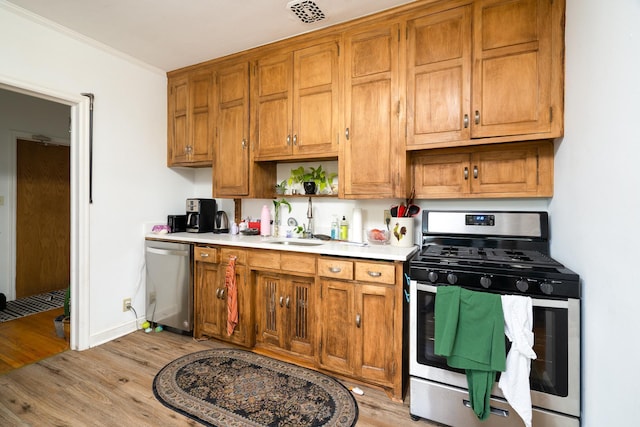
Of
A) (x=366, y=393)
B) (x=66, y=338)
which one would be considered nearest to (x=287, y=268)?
(x=366, y=393)

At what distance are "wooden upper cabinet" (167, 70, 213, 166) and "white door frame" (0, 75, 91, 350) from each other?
798 millimetres

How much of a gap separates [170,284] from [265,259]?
113 cm

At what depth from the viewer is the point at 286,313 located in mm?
2279

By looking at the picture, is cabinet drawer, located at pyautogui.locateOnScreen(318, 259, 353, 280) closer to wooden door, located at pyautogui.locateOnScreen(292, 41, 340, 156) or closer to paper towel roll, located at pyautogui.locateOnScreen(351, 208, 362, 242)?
paper towel roll, located at pyautogui.locateOnScreen(351, 208, 362, 242)

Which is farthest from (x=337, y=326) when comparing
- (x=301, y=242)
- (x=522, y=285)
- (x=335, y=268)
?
(x=522, y=285)

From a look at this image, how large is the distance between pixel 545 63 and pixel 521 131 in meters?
0.40

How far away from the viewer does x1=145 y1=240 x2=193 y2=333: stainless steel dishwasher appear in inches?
105

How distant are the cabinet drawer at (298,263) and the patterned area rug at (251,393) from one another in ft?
2.43

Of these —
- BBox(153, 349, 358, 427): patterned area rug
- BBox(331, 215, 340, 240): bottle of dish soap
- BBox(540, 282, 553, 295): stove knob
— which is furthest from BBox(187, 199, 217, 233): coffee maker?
BBox(540, 282, 553, 295): stove knob

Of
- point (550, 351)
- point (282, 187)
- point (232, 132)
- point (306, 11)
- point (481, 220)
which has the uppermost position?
point (306, 11)

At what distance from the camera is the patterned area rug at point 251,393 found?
1674 mm

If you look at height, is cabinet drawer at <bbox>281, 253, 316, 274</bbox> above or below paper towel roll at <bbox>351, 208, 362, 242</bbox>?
below

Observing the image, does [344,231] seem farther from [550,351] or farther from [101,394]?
[101,394]

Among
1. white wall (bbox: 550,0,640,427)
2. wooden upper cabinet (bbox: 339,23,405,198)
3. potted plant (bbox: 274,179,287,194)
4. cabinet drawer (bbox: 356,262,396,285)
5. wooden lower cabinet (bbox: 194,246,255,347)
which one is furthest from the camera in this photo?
potted plant (bbox: 274,179,287,194)
